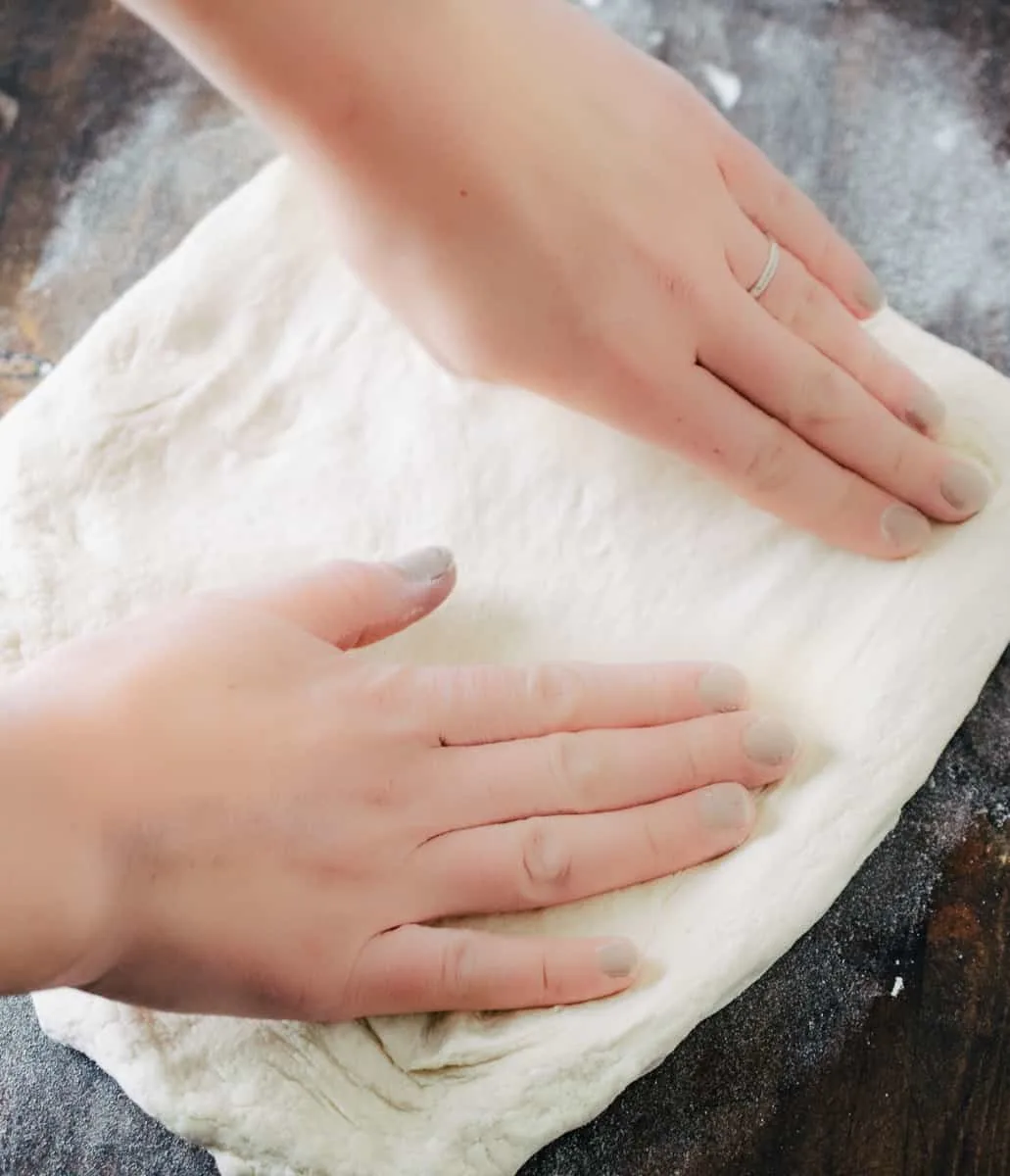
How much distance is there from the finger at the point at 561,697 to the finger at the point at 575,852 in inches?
2.4

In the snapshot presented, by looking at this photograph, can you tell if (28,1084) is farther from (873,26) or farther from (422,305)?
(873,26)

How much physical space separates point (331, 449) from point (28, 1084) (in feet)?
2.00

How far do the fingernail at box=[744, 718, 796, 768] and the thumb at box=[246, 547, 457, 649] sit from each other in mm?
247

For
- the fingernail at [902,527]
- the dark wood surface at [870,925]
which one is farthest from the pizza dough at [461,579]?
the dark wood surface at [870,925]

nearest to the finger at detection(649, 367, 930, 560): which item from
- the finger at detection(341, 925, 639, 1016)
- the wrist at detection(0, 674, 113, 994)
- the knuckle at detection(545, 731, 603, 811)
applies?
the knuckle at detection(545, 731, 603, 811)

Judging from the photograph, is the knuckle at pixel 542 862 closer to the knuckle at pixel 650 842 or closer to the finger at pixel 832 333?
the knuckle at pixel 650 842

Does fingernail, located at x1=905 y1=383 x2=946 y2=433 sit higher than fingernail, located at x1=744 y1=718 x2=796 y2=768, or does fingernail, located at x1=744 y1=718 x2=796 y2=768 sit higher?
fingernail, located at x1=905 y1=383 x2=946 y2=433

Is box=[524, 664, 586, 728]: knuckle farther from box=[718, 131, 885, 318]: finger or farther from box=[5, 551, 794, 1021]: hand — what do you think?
box=[718, 131, 885, 318]: finger

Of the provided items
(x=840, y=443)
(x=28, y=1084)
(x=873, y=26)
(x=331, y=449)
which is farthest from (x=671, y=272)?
(x=28, y=1084)

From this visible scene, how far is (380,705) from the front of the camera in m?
0.77

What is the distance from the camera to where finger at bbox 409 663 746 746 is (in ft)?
2.59

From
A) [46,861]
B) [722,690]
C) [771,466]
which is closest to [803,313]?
[771,466]

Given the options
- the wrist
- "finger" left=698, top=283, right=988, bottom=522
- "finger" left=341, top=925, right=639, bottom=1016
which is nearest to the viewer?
the wrist

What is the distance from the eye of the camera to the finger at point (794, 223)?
0.90 m
